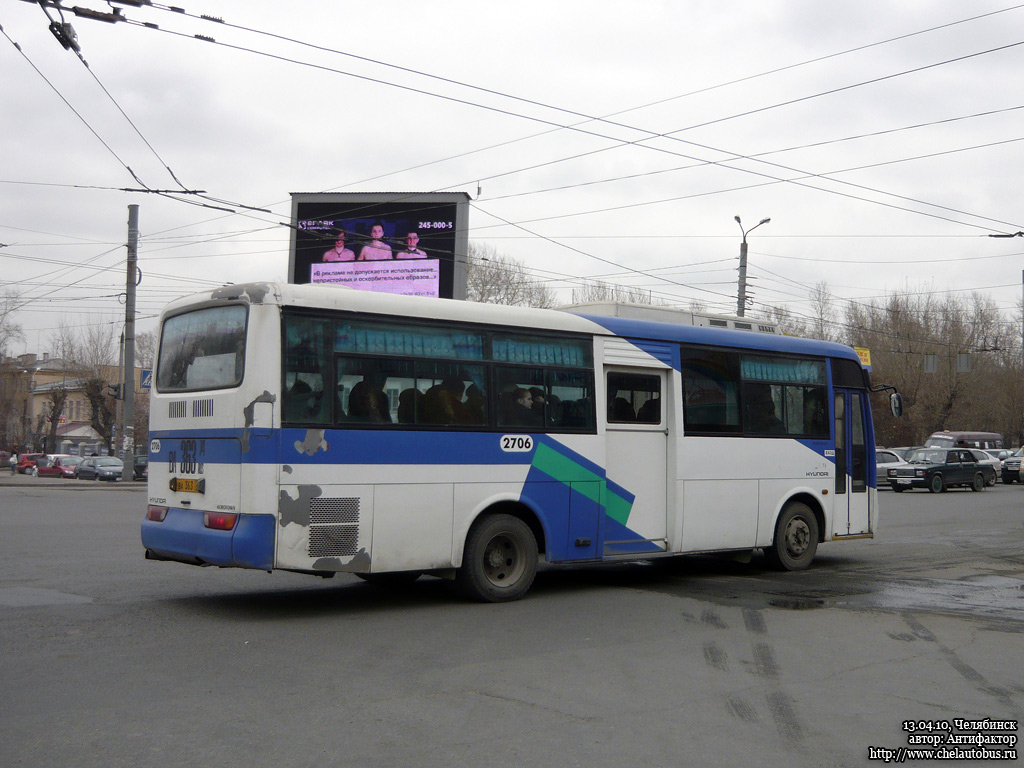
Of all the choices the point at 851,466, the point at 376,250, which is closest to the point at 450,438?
the point at 851,466

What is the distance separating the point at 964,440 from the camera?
52.9 metres

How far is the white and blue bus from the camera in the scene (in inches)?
355

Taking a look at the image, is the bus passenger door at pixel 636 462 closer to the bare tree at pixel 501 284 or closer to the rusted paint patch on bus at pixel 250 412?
the rusted paint patch on bus at pixel 250 412

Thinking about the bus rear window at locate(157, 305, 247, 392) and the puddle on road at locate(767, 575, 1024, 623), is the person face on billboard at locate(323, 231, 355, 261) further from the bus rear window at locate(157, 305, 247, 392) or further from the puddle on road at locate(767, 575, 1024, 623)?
the puddle on road at locate(767, 575, 1024, 623)

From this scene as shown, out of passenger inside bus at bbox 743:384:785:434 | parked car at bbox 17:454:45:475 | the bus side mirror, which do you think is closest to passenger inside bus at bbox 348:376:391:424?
passenger inside bus at bbox 743:384:785:434

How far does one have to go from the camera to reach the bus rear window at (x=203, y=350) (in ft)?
30.1

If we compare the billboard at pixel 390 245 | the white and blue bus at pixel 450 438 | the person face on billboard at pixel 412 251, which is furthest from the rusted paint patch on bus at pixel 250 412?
the person face on billboard at pixel 412 251

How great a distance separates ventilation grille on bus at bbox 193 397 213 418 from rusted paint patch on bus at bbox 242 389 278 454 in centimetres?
56

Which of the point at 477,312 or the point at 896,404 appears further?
the point at 896,404

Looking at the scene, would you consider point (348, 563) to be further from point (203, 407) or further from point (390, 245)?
point (390, 245)

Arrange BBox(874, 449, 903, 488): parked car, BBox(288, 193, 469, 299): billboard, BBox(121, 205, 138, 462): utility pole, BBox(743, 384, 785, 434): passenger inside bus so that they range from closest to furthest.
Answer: BBox(743, 384, 785, 434): passenger inside bus < BBox(121, 205, 138, 462): utility pole < BBox(288, 193, 469, 299): billboard < BBox(874, 449, 903, 488): parked car

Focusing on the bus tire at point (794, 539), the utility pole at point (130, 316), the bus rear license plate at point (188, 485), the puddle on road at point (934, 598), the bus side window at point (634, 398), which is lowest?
the puddle on road at point (934, 598)

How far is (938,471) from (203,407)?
34641 millimetres

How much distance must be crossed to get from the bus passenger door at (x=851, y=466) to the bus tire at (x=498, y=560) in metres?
5.62
